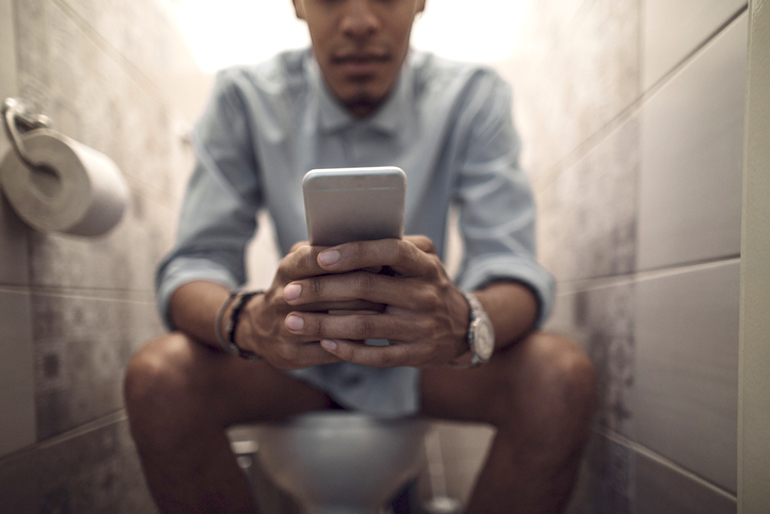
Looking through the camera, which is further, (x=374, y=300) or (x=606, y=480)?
(x=606, y=480)

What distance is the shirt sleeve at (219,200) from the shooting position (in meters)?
0.71

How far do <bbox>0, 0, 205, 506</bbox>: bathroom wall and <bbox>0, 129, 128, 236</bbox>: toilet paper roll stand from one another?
27 mm

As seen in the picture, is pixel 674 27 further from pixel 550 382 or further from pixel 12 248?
pixel 12 248

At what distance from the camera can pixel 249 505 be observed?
2.09 ft

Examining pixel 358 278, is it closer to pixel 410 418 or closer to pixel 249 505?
pixel 410 418

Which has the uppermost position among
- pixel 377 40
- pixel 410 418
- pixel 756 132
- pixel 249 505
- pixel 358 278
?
→ pixel 377 40

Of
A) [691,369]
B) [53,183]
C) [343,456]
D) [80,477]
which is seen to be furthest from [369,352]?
[80,477]

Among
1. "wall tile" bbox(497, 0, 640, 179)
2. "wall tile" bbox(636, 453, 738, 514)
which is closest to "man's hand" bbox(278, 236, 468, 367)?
"wall tile" bbox(636, 453, 738, 514)

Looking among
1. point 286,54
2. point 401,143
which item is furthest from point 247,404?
point 286,54

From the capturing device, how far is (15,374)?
0.58m

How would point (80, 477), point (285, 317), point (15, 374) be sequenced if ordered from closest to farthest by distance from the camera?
point (285, 317), point (15, 374), point (80, 477)

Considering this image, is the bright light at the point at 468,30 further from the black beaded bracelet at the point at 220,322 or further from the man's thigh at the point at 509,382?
the black beaded bracelet at the point at 220,322

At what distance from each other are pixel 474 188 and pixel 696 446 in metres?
0.46

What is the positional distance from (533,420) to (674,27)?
508 millimetres
